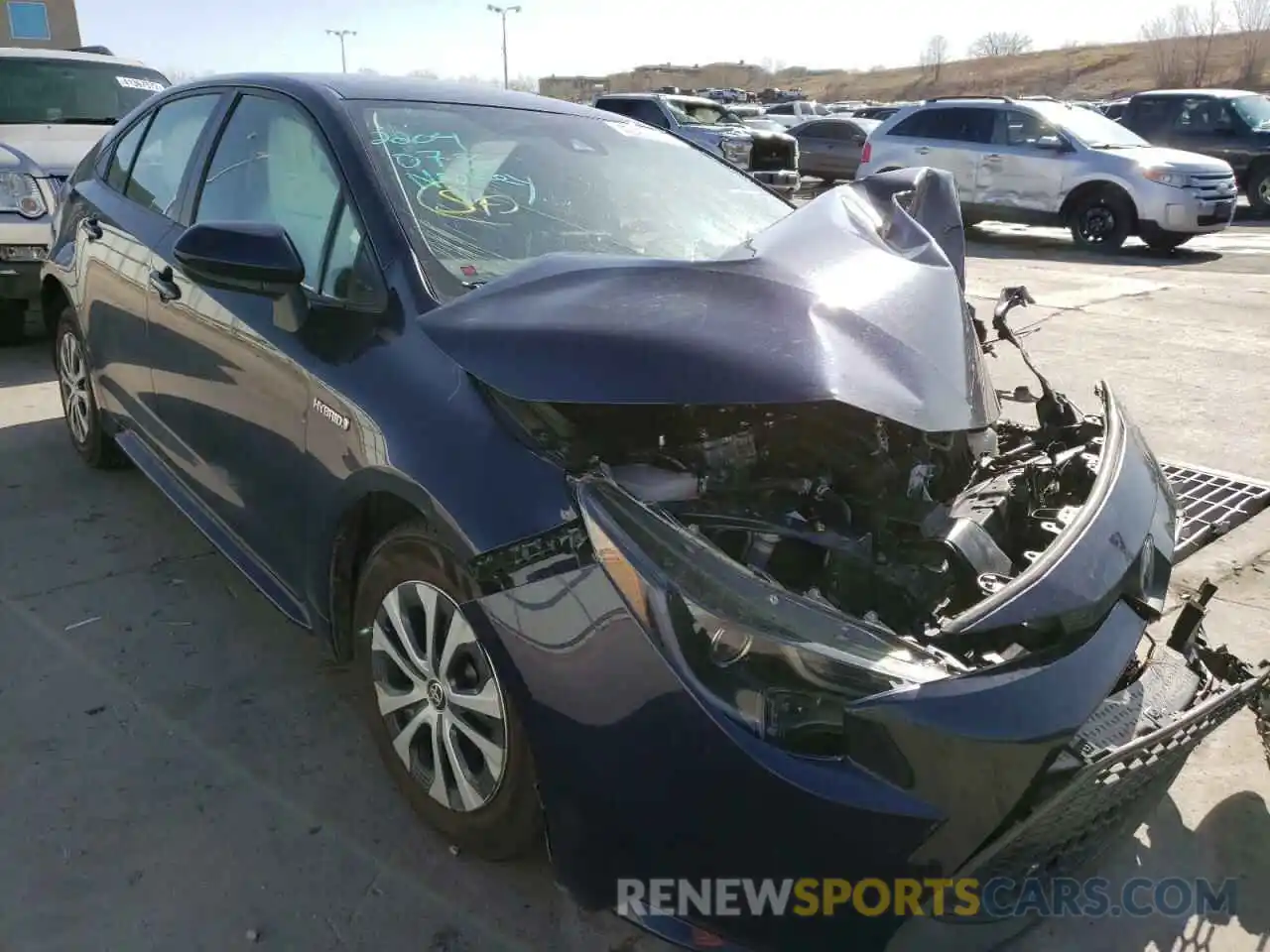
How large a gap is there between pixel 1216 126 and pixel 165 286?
16807 mm

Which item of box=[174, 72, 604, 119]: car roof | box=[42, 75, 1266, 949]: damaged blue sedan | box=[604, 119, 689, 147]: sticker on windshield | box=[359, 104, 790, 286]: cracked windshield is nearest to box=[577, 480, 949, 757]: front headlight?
box=[42, 75, 1266, 949]: damaged blue sedan

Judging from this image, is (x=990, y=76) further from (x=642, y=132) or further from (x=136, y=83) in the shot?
(x=642, y=132)

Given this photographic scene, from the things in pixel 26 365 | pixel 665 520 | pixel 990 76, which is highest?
pixel 990 76

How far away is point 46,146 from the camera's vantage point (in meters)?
7.00

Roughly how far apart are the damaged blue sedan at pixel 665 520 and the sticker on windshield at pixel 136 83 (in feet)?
20.0

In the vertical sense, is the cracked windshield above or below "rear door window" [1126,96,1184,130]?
below

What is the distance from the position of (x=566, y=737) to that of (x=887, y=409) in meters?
0.89

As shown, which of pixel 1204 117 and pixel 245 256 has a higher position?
pixel 1204 117

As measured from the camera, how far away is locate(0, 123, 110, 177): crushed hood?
6633mm

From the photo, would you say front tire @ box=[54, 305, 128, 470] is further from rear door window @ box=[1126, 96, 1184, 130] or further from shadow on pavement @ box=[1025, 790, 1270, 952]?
rear door window @ box=[1126, 96, 1184, 130]

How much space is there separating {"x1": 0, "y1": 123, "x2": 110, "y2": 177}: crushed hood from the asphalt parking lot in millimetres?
3119

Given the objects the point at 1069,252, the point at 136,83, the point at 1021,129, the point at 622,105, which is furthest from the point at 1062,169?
the point at 136,83

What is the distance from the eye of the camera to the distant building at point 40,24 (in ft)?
74.6

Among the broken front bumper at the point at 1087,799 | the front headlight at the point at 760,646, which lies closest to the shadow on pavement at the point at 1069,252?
the broken front bumper at the point at 1087,799
